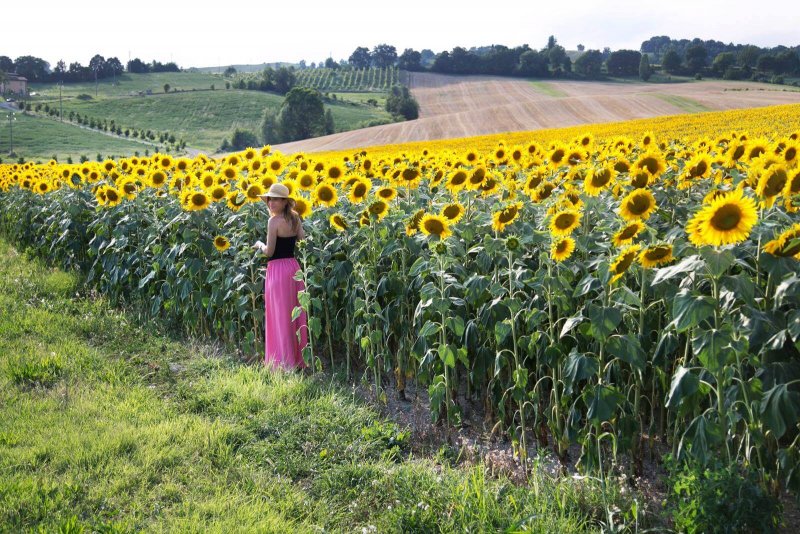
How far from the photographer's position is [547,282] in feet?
11.5

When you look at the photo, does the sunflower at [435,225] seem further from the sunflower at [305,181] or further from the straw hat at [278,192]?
the sunflower at [305,181]

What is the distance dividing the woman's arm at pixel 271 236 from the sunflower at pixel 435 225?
1.58 metres

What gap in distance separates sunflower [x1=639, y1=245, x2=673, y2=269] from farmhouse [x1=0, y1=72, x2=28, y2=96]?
366 ft

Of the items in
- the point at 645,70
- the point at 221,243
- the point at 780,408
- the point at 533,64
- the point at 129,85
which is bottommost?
the point at 780,408

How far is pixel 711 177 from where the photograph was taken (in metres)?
4.68

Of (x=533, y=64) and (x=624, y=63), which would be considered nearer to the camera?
(x=624, y=63)

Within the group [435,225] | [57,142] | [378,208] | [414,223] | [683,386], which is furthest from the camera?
[57,142]

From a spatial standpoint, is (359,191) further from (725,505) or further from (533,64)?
(533,64)

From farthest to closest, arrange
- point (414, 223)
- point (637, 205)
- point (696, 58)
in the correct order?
point (696, 58) < point (414, 223) < point (637, 205)

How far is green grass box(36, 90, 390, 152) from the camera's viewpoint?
77.1 meters

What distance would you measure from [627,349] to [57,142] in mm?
72909

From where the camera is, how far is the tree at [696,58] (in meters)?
83.0

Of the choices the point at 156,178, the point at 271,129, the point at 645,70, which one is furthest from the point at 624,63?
the point at 156,178

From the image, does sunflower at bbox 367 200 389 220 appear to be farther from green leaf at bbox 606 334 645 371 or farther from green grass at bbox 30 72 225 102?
green grass at bbox 30 72 225 102
